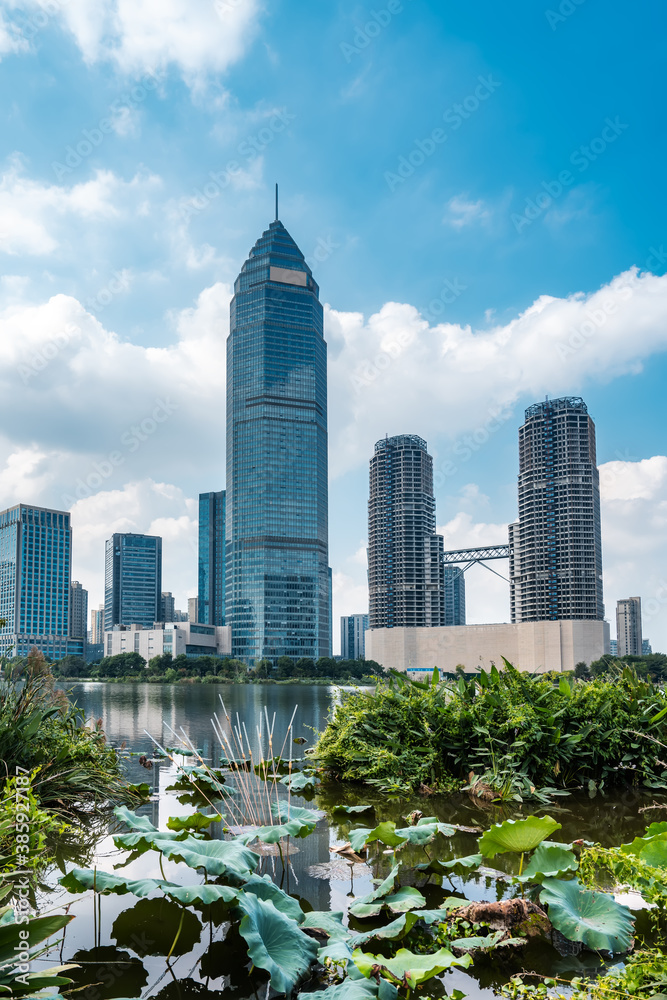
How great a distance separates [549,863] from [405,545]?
76352mm

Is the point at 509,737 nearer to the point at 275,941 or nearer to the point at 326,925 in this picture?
the point at 326,925

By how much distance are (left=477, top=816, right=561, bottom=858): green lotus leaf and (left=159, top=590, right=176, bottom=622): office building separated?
127528 mm

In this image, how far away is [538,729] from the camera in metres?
4.98

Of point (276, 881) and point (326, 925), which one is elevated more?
point (326, 925)

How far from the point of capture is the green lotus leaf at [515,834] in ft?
8.05

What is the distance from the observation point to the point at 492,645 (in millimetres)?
69250

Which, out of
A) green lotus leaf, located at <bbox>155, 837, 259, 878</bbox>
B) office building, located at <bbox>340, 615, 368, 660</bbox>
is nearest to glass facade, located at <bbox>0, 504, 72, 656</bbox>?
office building, located at <bbox>340, 615, 368, 660</bbox>

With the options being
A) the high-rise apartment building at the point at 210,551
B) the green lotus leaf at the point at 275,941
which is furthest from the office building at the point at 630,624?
the green lotus leaf at the point at 275,941

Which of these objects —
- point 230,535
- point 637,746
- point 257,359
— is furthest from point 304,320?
point 637,746

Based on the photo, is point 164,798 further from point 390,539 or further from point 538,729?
point 390,539

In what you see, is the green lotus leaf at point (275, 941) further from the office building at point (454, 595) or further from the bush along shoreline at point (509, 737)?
the office building at point (454, 595)

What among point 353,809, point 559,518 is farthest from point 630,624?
point 353,809

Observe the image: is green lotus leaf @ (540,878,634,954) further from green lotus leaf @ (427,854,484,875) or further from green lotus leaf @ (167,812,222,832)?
green lotus leaf @ (167,812,222,832)

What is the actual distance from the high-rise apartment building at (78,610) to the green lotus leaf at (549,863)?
96463mm
